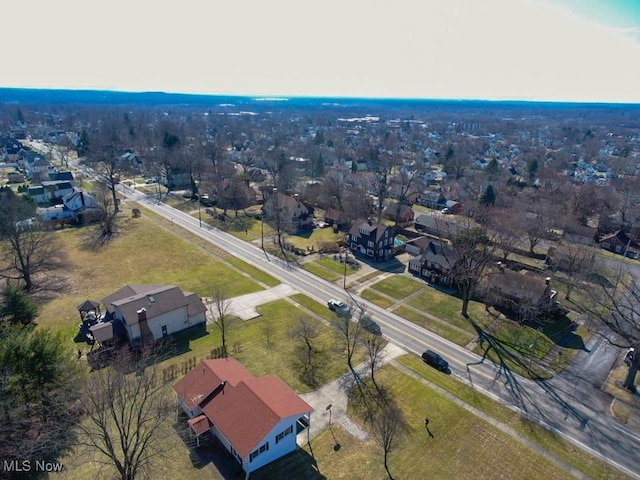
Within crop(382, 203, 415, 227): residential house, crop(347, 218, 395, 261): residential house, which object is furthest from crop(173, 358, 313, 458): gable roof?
crop(382, 203, 415, 227): residential house

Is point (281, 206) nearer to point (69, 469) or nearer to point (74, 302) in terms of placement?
point (74, 302)

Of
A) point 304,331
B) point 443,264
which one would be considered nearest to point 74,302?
point 304,331

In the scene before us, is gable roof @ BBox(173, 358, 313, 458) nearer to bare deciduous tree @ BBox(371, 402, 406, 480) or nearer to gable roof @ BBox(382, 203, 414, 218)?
bare deciduous tree @ BBox(371, 402, 406, 480)

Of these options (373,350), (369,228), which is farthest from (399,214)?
(373,350)

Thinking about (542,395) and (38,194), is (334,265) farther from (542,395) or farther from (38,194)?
(38,194)

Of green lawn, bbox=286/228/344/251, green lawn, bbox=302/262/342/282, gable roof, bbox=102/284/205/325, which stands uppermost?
gable roof, bbox=102/284/205/325

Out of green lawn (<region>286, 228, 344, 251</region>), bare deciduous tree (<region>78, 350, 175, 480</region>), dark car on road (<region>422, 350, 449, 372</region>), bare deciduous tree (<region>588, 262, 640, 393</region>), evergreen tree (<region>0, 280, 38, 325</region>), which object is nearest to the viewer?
bare deciduous tree (<region>78, 350, 175, 480</region>)
